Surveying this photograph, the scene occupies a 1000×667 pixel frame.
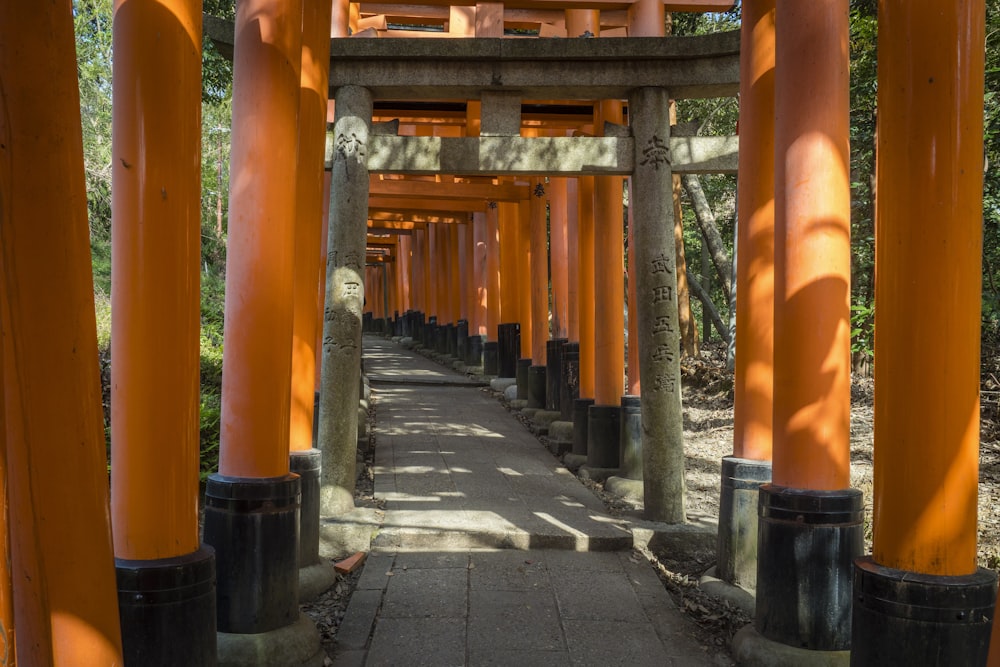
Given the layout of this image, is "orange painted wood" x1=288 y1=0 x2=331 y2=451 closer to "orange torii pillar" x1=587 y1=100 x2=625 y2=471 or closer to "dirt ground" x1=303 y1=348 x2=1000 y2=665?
"dirt ground" x1=303 y1=348 x2=1000 y2=665

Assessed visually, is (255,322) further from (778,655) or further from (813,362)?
(778,655)

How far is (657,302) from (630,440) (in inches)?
92.7

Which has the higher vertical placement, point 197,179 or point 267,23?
point 267,23

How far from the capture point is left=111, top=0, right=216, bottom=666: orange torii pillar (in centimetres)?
326

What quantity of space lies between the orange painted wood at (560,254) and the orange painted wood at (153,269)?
9.26m

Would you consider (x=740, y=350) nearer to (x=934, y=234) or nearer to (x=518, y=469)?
(x=934, y=234)

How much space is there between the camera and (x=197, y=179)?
11.3 feet

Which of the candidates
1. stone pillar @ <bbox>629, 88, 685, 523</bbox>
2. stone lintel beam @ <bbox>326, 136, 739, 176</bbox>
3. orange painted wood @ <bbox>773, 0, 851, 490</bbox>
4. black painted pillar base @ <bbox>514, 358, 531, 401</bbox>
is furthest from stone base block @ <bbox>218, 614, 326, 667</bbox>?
black painted pillar base @ <bbox>514, 358, 531, 401</bbox>

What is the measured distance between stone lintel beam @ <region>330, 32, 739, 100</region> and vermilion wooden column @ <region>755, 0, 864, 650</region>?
2.68 m

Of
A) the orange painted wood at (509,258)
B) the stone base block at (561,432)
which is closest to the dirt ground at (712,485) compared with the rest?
the stone base block at (561,432)

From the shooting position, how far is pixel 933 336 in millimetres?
3234

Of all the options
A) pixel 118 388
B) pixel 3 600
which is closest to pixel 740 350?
pixel 118 388

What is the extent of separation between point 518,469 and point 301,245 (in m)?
4.40

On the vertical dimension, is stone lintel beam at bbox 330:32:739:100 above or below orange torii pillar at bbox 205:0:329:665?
above
